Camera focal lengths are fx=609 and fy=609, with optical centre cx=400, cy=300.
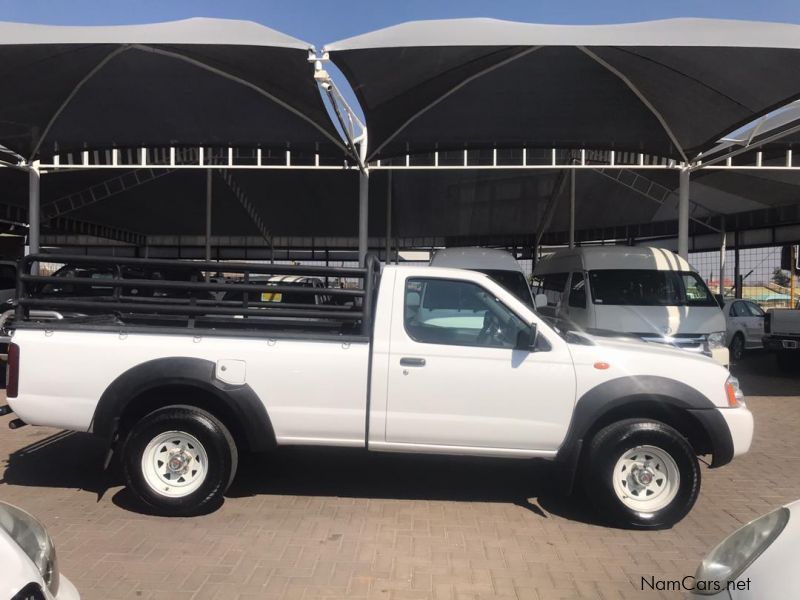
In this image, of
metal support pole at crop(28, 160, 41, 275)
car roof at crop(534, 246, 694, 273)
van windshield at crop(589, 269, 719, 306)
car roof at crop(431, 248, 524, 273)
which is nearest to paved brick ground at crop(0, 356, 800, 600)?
van windshield at crop(589, 269, 719, 306)

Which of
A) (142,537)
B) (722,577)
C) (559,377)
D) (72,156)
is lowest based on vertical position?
(142,537)

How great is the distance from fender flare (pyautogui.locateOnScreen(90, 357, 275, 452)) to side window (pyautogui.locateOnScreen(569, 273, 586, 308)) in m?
6.55

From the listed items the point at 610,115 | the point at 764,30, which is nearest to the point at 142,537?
the point at 764,30

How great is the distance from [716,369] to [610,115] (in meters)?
7.85

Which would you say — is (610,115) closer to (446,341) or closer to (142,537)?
(446,341)

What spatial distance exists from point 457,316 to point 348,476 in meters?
1.88

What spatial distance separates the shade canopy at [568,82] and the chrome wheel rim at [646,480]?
5.12 meters

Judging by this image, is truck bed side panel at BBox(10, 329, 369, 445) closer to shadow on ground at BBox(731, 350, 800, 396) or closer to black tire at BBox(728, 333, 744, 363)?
shadow on ground at BBox(731, 350, 800, 396)

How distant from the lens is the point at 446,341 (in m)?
4.59

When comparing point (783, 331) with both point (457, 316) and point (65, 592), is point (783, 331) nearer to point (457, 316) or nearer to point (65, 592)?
point (457, 316)

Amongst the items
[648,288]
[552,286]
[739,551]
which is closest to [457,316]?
[739,551]

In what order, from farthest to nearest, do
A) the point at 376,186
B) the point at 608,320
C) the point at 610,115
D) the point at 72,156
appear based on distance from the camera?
the point at 376,186 < the point at 72,156 < the point at 610,115 < the point at 608,320

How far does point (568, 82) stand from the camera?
9.95 m

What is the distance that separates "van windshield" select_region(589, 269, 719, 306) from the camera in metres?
9.31
